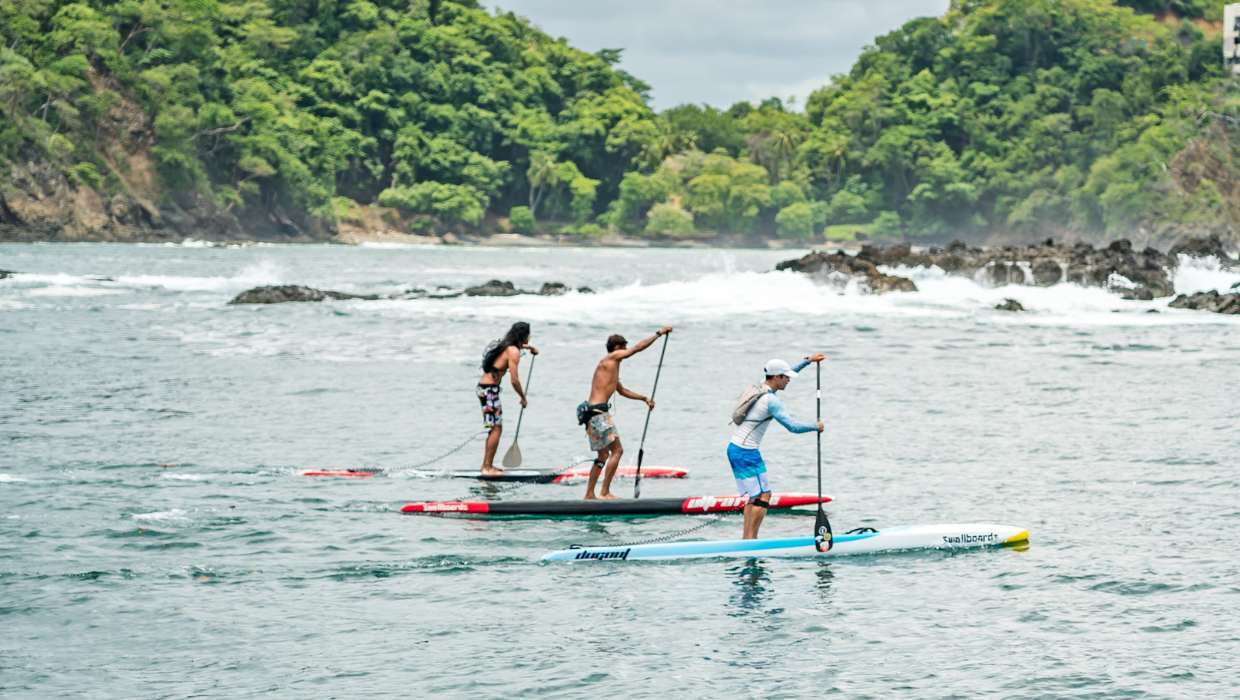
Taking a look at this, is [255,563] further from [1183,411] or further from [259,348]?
[259,348]

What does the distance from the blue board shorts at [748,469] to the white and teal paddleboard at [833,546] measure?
532 mm

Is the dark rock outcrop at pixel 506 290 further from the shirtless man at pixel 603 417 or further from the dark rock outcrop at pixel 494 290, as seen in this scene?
the shirtless man at pixel 603 417

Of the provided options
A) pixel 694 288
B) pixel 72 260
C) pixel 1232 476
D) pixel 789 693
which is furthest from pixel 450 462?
pixel 72 260

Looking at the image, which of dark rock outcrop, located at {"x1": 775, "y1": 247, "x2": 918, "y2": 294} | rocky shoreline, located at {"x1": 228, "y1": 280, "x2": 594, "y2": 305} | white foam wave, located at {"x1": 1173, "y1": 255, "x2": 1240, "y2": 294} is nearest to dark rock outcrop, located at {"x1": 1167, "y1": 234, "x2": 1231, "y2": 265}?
white foam wave, located at {"x1": 1173, "y1": 255, "x2": 1240, "y2": 294}

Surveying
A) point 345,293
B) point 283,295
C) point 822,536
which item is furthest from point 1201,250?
point 822,536

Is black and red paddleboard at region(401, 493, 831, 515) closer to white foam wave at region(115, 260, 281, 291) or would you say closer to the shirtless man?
the shirtless man

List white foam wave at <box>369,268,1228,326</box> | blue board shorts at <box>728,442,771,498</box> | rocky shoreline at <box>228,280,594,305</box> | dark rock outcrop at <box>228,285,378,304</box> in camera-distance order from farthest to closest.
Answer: rocky shoreline at <box>228,280,594,305</box> → dark rock outcrop at <box>228,285,378,304</box> → white foam wave at <box>369,268,1228,326</box> → blue board shorts at <box>728,442,771,498</box>

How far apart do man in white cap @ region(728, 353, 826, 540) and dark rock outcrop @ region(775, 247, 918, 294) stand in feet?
163

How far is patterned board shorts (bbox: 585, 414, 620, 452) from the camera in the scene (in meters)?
18.6

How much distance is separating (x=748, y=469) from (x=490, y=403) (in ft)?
17.1

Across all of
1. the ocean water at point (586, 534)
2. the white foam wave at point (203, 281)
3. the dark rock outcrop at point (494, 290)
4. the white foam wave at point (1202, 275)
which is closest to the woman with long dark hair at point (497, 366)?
the ocean water at point (586, 534)

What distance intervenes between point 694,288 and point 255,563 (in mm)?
54388

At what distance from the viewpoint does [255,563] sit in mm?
15891

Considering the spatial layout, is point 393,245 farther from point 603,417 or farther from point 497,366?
point 603,417
